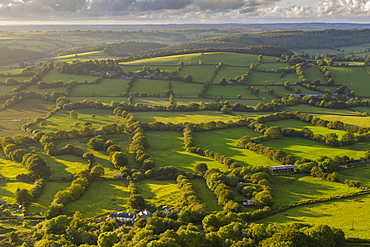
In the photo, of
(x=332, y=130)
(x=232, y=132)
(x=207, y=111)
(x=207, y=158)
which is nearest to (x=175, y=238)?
(x=207, y=158)

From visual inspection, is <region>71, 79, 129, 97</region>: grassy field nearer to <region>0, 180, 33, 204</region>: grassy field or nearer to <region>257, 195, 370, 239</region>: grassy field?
<region>0, 180, 33, 204</region>: grassy field

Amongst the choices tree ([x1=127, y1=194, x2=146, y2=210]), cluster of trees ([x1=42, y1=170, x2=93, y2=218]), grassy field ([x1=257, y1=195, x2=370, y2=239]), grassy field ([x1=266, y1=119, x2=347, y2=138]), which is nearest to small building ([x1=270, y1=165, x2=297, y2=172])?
grassy field ([x1=257, y1=195, x2=370, y2=239])

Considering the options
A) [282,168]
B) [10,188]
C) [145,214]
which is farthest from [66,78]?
[282,168]

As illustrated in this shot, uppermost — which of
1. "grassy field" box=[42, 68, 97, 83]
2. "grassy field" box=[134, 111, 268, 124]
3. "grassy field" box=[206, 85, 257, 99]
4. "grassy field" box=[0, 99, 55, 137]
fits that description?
"grassy field" box=[42, 68, 97, 83]

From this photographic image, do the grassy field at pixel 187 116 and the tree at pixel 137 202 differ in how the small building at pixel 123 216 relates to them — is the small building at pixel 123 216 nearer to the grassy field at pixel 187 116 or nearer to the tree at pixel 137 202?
the tree at pixel 137 202

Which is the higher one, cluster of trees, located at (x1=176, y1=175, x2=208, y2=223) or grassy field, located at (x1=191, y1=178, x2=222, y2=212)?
cluster of trees, located at (x1=176, y1=175, x2=208, y2=223)

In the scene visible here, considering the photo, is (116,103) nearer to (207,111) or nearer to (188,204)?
(207,111)

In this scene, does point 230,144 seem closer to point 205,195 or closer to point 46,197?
point 205,195
